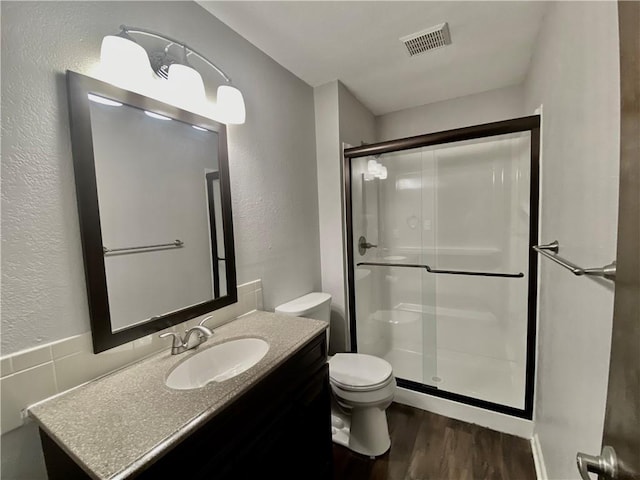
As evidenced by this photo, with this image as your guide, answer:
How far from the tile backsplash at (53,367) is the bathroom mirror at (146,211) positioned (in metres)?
0.04

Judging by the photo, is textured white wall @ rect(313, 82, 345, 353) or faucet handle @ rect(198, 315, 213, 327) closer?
faucet handle @ rect(198, 315, 213, 327)

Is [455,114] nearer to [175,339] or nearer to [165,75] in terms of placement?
[165,75]

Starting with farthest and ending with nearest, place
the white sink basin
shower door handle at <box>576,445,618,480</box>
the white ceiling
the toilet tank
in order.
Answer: the toilet tank < the white ceiling < the white sink basin < shower door handle at <box>576,445,618,480</box>

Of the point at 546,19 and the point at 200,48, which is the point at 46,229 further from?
the point at 546,19

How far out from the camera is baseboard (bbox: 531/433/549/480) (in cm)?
140

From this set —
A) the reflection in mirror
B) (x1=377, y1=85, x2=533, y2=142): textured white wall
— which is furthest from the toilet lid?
(x1=377, y1=85, x2=533, y2=142): textured white wall

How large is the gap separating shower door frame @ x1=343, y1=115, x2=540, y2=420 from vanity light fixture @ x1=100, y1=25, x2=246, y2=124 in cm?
105

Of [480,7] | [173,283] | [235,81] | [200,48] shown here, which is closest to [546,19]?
[480,7]

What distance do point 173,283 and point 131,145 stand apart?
583 mm

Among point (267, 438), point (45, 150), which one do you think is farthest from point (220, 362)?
point (45, 150)

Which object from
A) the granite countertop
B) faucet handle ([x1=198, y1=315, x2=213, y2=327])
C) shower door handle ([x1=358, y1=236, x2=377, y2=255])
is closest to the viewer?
the granite countertop

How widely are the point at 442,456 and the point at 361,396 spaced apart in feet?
1.97

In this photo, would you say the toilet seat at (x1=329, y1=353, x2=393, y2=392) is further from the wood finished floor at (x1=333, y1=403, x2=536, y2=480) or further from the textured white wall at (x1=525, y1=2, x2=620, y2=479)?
the textured white wall at (x1=525, y1=2, x2=620, y2=479)

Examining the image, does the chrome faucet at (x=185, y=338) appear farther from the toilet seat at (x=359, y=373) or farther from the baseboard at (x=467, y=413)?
the baseboard at (x=467, y=413)
